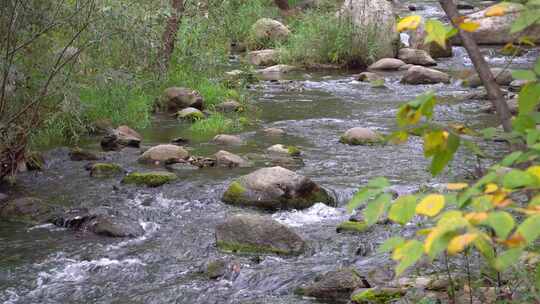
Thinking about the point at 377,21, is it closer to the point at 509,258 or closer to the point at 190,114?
the point at 190,114

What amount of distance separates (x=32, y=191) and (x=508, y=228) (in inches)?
303

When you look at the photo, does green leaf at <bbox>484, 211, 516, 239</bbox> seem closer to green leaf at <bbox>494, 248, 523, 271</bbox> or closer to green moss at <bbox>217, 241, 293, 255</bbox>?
green leaf at <bbox>494, 248, 523, 271</bbox>

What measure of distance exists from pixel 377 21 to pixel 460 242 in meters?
17.1

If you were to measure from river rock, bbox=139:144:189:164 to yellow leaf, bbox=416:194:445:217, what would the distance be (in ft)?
26.5

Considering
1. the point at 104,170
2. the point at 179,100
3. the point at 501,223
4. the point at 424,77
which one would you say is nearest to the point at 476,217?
the point at 501,223

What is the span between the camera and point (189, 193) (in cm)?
841

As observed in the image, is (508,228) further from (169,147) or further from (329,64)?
(329,64)

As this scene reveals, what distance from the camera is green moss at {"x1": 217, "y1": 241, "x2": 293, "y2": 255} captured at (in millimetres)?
6574

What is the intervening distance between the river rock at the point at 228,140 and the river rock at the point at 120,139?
113 cm

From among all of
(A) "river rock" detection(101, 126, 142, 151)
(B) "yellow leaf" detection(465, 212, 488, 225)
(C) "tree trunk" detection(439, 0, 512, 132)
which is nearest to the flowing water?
(A) "river rock" detection(101, 126, 142, 151)

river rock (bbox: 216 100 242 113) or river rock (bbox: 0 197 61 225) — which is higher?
river rock (bbox: 0 197 61 225)

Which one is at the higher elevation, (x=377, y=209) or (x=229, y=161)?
(x=377, y=209)

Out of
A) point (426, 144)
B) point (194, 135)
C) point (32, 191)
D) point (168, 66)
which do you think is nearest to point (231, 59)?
point (168, 66)

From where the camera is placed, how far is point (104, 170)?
30.2ft
